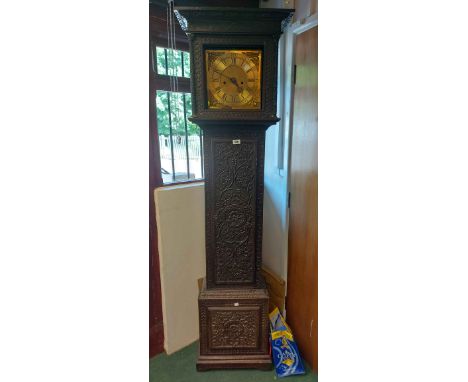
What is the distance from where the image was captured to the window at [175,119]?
1.58 meters

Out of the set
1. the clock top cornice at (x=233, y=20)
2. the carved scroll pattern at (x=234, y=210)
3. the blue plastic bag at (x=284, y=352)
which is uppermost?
the clock top cornice at (x=233, y=20)

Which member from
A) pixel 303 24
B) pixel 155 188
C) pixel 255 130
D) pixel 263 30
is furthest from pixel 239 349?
pixel 303 24

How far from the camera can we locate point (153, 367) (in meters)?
1.61

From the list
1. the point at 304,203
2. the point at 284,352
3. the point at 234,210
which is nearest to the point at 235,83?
the point at 234,210

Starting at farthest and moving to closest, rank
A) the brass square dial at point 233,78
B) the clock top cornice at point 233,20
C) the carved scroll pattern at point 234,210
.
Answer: the carved scroll pattern at point 234,210 < the brass square dial at point 233,78 < the clock top cornice at point 233,20

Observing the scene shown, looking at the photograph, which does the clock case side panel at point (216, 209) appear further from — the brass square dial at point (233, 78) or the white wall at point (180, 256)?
the white wall at point (180, 256)

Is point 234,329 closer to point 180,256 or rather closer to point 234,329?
point 234,329

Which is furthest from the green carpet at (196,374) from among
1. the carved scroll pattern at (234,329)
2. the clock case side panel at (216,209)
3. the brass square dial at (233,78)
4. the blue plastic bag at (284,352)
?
the brass square dial at (233,78)

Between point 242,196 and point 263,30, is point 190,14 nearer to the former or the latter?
point 263,30

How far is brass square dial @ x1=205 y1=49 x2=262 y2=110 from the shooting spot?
1.29 meters

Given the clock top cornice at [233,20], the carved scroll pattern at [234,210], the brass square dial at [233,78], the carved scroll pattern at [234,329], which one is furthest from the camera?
the carved scroll pattern at [234,329]

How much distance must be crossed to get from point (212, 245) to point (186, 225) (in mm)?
283

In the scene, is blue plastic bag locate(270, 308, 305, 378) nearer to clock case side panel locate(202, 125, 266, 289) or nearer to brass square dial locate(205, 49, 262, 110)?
clock case side panel locate(202, 125, 266, 289)

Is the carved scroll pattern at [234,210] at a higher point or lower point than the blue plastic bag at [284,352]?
higher
